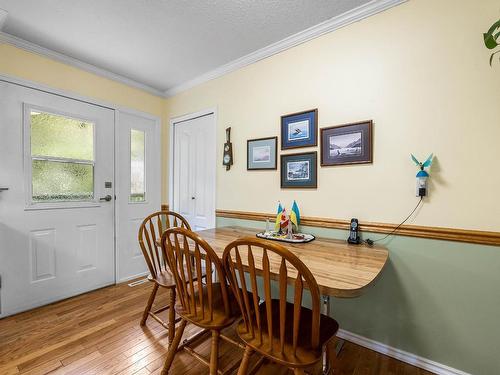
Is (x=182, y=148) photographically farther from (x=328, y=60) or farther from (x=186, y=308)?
(x=186, y=308)

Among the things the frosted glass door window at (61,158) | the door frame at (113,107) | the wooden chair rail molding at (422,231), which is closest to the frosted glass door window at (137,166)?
the door frame at (113,107)

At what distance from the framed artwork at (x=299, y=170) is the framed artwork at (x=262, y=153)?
12cm

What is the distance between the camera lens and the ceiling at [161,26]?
63.9 inches

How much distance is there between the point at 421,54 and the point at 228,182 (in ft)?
5.93

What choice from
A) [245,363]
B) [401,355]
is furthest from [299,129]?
[401,355]

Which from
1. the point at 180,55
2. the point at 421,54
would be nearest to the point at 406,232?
the point at 421,54

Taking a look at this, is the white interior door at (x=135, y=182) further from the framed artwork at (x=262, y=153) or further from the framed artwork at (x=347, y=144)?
the framed artwork at (x=347, y=144)

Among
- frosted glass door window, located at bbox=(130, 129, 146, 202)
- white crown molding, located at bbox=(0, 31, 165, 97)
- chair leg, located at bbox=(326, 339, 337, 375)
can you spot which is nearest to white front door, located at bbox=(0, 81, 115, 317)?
frosted glass door window, located at bbox=(130, 129, 146, 202)

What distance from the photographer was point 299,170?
6.44 ft

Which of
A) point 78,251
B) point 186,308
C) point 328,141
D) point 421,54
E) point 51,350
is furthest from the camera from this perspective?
point 78,251

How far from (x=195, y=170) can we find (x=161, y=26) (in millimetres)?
1443

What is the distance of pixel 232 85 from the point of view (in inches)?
95.3

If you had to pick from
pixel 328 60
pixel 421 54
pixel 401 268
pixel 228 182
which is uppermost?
pixel 328 60

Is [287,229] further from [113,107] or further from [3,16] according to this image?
[3,16]
